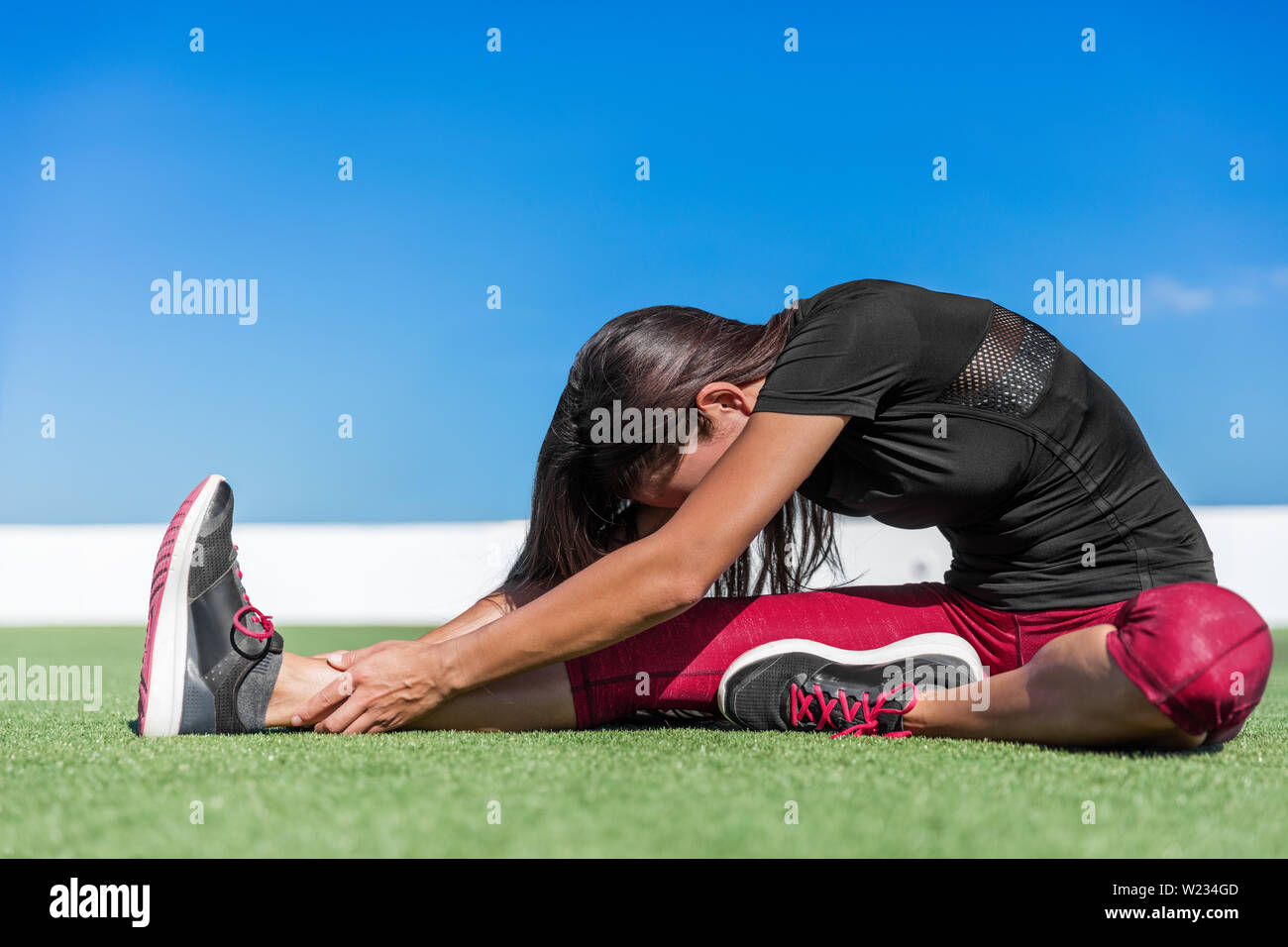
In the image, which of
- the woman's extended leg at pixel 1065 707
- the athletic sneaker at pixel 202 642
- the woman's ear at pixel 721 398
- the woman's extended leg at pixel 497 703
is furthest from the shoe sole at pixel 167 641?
the woman's extended leg at pixel 1065 707

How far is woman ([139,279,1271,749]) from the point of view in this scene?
131cm

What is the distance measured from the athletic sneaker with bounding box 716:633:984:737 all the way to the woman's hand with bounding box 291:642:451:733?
511 millimetres

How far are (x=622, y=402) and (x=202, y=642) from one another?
819 millimetres

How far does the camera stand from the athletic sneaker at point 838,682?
4.99ft

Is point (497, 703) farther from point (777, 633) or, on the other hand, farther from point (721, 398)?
point (721, 398)

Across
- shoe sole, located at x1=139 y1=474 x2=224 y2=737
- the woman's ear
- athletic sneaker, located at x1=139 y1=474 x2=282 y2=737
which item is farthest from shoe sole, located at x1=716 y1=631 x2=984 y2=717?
shoe sole, located at x1=139 y1=474 x2=224 y2=737

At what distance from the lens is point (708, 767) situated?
3.82 ft

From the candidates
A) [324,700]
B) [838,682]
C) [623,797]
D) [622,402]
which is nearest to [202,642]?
[324,700]

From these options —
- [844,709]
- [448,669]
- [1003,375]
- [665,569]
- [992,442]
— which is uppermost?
[1003,375]

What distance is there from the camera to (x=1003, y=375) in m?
1.47

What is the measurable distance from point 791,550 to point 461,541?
4.73 meters

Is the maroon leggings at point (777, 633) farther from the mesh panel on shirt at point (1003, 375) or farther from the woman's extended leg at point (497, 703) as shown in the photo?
the mesh panel on shirt at point (1003, 375)
